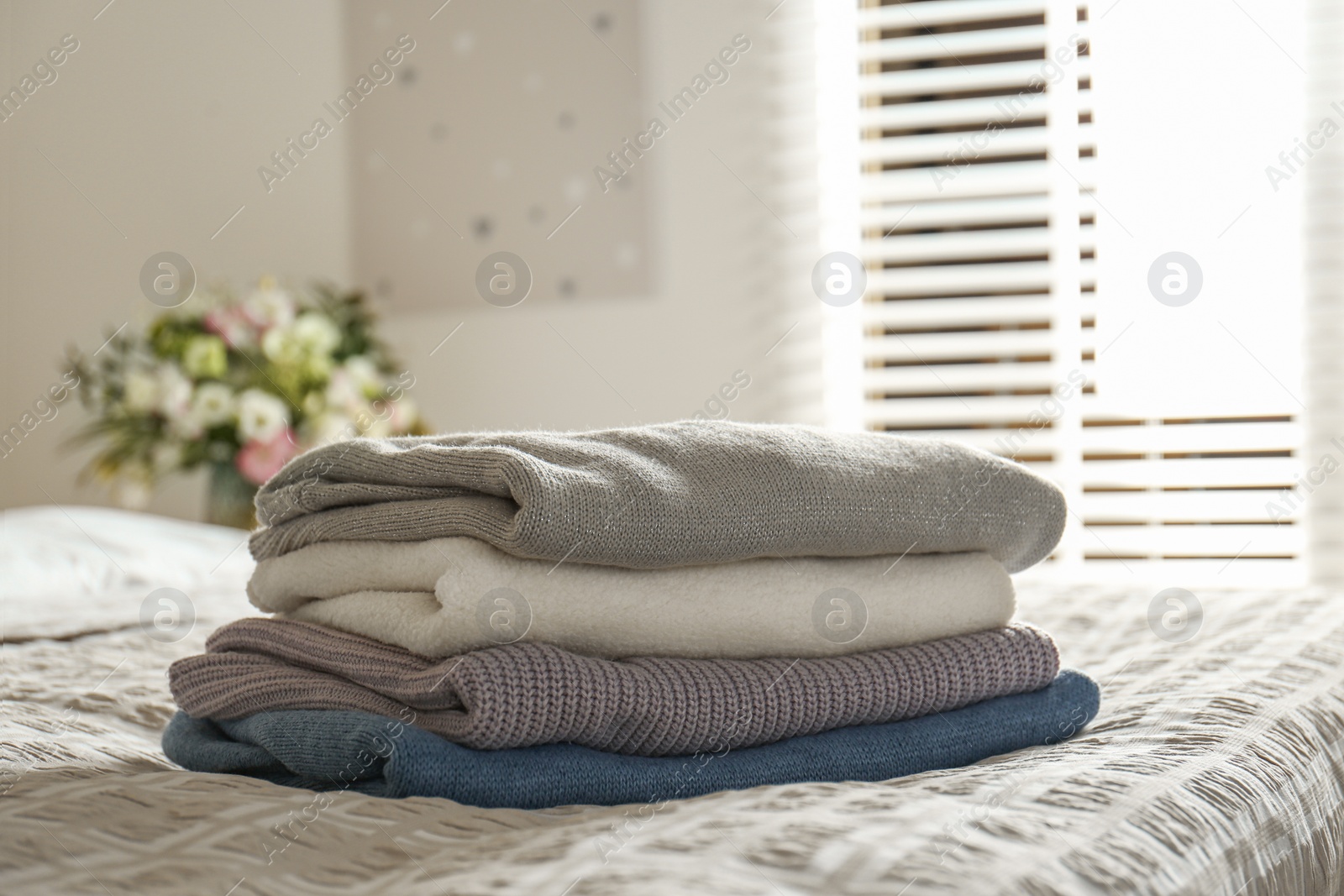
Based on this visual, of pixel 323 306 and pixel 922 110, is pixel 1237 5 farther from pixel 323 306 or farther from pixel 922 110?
pixel 323 306

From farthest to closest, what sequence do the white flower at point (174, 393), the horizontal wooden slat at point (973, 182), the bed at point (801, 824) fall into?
the horizontal wooden slat at point (973, 182)
the white flower at point (174, 393)
the bed at point (801, 824)

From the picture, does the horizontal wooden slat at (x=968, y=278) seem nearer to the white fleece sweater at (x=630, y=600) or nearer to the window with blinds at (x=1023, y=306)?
the window with blinds at (x=1023, y=306)

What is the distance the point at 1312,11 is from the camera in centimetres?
231

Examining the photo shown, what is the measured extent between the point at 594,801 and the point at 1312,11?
7.82ft

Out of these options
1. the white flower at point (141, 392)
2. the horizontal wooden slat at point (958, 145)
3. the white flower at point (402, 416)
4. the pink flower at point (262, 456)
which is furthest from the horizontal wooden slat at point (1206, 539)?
the white flower at point (141, 392)

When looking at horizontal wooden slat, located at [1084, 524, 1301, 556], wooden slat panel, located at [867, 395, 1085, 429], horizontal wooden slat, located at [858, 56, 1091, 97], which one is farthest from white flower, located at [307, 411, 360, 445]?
horizontal wooden slat, located at [1084, 524, 1301, 556]

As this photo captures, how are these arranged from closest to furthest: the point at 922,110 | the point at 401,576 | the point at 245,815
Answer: the point at 245,815
the point at 401,576
the point at 922,110

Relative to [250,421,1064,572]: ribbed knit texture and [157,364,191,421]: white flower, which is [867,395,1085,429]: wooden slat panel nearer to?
[157,364,191,421]: white flower

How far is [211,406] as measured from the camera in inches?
88.9

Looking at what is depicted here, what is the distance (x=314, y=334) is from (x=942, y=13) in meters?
1.49

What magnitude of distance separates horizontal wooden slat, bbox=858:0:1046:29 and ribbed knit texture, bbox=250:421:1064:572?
199cm

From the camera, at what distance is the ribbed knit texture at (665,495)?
0.62 metres

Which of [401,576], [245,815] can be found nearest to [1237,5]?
[401,576]

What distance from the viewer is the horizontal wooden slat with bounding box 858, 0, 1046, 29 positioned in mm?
2482
